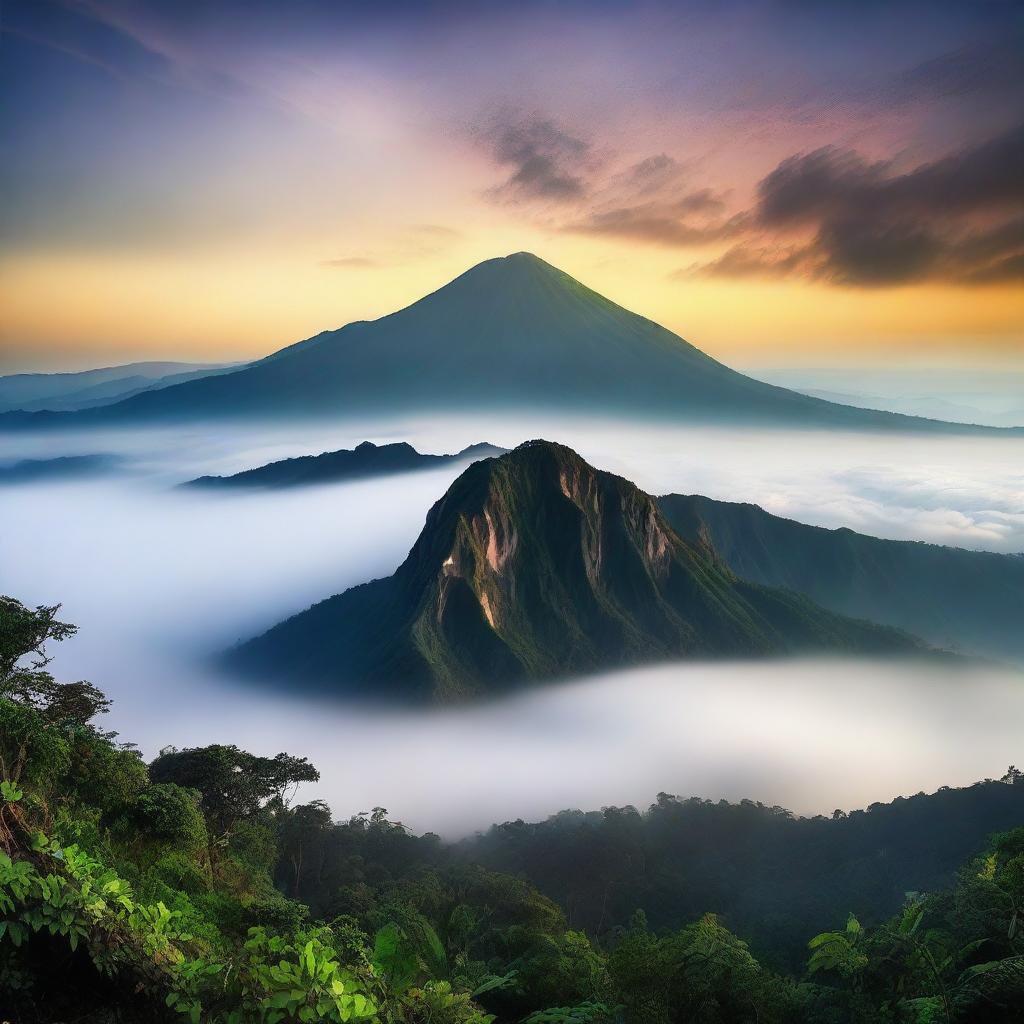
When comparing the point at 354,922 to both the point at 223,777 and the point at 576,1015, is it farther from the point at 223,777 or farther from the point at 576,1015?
the point at 223,777

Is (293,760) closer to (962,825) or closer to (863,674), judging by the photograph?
(962,825)

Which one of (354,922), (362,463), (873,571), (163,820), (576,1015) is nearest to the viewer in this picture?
(576,1015)

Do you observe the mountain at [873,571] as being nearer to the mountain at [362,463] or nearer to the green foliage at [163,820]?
the mountain at [362,463]

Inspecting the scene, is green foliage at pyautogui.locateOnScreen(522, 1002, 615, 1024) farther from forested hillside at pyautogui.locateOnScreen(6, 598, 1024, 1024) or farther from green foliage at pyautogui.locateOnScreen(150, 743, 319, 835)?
green foliage at pyautogui.locateOnScreen(150, 743, 319, 835)

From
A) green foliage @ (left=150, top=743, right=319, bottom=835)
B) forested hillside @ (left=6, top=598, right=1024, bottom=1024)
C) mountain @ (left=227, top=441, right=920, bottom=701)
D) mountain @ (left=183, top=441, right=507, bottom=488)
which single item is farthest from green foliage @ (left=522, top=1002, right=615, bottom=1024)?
mountain @ (left=183, top=441, right=507, bottom=488)

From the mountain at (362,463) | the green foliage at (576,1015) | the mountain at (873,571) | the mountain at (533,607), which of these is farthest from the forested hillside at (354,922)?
the mountain at (362,463)

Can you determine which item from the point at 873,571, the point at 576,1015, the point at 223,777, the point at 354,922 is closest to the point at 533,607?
the point at 223,777
